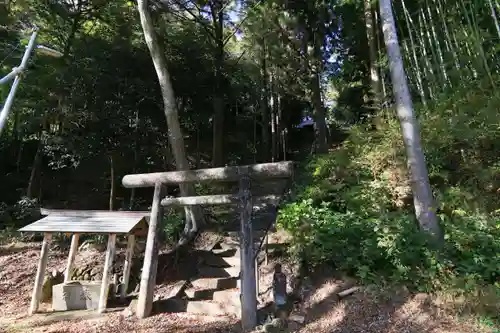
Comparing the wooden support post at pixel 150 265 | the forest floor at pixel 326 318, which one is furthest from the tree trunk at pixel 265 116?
the forest floor at pixel 326 318

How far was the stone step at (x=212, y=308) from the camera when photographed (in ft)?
14.4

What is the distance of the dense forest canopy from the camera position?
404 centimetres

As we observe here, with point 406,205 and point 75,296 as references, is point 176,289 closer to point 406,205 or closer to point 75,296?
point 75,296

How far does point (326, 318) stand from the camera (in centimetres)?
365

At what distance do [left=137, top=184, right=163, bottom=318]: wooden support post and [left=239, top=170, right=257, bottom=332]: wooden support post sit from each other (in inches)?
55.5

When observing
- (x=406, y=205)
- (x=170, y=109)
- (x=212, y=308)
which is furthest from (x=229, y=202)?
(x=406, y=205)

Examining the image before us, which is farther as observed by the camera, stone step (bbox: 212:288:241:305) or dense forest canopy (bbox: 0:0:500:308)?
stone step (bbox: 212:288:241:305)

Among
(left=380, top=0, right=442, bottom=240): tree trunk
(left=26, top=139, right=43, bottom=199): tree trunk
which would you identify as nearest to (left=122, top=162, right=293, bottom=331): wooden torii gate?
(left=380, top=0, right=442, bottom=240): tree trunk

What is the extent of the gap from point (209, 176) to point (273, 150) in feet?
26.4

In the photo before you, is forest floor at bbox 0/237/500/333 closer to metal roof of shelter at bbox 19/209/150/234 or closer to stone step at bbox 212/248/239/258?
metal roof of shelter at bbox 19/209/150/234

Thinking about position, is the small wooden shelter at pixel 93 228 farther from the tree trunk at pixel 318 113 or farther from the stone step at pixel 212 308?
the tree trunk at pixel 318 113

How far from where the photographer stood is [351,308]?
3596mm

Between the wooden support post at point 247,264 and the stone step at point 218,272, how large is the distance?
123 cm

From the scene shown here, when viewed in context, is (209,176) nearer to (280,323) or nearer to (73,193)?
(280,323)
